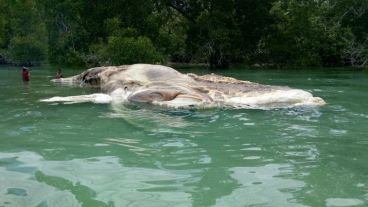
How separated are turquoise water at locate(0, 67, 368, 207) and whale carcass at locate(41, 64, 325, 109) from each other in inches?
30.8

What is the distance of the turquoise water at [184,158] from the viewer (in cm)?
496

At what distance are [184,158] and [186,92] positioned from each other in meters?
5.55

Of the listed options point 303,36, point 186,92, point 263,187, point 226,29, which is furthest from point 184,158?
point 303,36

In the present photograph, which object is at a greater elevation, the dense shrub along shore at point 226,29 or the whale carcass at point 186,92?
the dense shrub along shore at point 226,29

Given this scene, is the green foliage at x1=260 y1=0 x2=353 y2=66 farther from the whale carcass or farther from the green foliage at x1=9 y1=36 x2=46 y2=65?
the green foliage at x1=9 y1=36 x2=46 y2=65

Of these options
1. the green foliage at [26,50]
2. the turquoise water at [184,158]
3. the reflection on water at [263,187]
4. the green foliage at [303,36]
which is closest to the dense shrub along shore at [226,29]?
the green foliage at [303,36]

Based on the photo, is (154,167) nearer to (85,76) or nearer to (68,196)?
(68,196)

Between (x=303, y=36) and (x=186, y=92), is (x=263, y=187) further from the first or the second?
(x=303, y=36)

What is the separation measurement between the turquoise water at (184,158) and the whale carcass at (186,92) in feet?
2.57

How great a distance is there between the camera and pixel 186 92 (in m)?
11.9

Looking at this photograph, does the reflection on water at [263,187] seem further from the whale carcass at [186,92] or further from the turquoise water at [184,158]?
the whale carcass at [186,92]

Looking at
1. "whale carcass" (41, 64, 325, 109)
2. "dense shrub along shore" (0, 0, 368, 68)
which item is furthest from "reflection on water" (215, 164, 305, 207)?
"dense shrub along shore" (0, 0, 368, 68)

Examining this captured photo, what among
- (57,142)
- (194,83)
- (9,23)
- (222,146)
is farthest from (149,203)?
(9,23)

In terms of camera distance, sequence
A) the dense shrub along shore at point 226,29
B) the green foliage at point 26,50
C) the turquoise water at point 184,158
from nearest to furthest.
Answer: the turquoise water at point 184,158 < the dense shrub along shore at point 226,29 < the green foliage at point 26,50
